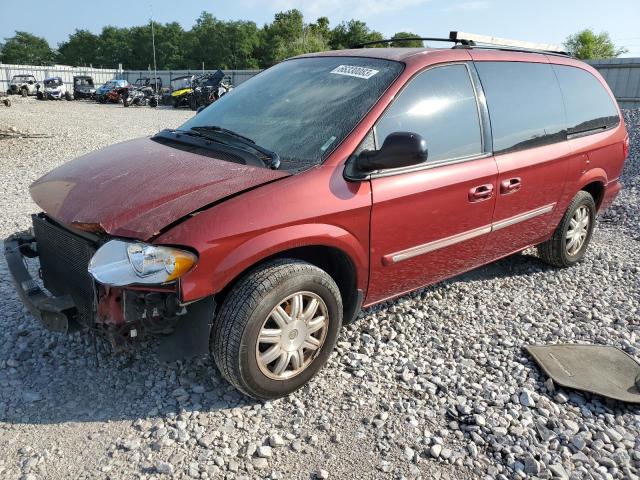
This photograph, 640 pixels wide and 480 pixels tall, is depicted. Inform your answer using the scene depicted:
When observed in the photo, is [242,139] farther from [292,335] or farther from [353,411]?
[353,411]

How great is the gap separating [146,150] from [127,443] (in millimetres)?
1740

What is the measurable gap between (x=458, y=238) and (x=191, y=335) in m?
1.93

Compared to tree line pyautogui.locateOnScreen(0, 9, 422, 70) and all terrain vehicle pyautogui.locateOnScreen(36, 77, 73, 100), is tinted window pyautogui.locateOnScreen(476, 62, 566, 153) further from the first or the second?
tree line pyautogui.locateOnScreen(0, 9, 422, 70)

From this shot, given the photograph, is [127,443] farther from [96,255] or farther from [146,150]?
[146,150]

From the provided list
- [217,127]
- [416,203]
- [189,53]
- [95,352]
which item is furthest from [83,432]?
[189,53]

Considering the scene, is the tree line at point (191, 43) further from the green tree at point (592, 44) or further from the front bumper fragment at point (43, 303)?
the front bumper fragment at point (43, 303)

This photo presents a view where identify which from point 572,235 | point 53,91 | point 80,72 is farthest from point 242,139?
point 80,72

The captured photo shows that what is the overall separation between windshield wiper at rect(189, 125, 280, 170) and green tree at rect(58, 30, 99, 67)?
3708 inches

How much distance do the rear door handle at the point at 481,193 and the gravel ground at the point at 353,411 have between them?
95 cm

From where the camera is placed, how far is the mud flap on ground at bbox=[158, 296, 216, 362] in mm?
2486

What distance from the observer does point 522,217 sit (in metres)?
3.98

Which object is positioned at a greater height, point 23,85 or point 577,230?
point 23,85

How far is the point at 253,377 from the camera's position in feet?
8.61

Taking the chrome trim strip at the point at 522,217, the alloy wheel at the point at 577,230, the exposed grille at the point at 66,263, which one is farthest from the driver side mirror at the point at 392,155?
the alloy wheel at the point at 577,230
